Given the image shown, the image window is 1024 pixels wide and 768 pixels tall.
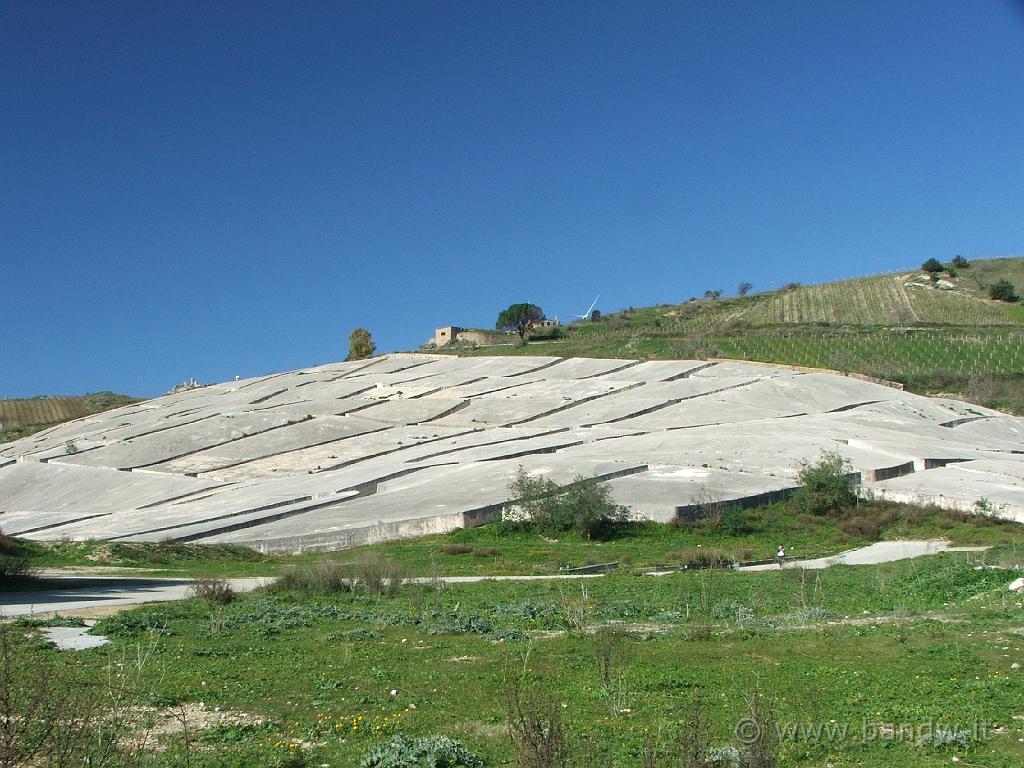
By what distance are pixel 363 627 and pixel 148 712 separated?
4.65 meters

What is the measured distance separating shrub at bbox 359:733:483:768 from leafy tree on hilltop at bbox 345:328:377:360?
81626 mm

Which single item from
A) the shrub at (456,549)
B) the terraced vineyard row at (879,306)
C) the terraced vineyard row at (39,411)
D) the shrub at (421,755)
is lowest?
the shrub at (421,755)

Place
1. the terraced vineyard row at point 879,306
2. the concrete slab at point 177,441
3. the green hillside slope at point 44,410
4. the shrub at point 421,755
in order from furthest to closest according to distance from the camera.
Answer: the terraced vineyard row at point 879,306 → the green hillside slope at point 44,410 → the concrete slab at point 177,441 → the shrub at point 421,755

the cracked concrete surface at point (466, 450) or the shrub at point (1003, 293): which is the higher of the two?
the shrub at point (1003, 293)

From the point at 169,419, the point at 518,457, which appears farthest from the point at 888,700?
the point at 169,419

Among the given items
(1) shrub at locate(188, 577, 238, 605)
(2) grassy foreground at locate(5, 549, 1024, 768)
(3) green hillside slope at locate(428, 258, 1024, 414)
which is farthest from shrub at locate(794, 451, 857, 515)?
(3) green hillside slope at locate(428, 258, 1024, 414)

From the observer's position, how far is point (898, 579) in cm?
1589

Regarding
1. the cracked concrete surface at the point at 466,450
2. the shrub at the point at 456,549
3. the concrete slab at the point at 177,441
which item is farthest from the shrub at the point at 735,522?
the concrete slab at the point at 177,441

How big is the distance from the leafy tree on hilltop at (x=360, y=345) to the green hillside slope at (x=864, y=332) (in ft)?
41.9

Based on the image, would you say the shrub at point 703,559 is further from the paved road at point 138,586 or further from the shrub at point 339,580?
the shrub at point 339,580

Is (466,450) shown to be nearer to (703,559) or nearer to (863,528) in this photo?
(863,528)

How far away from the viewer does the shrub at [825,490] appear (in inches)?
1085

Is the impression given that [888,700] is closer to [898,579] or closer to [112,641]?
[112,641]

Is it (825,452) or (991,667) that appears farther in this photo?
(825,452)
